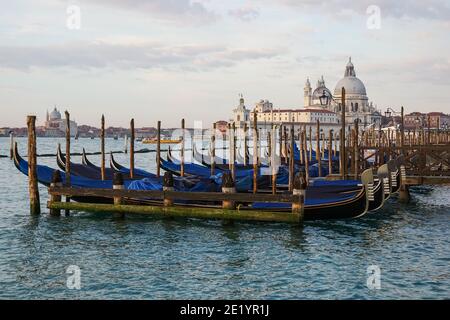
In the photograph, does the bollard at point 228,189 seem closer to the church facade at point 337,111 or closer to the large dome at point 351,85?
the church facade at point 337,111

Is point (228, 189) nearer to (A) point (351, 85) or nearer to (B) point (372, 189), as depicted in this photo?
(B) point (372, 189)

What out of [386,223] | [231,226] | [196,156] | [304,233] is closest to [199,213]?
[231,226]

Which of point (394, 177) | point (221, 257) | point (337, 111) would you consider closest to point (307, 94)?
point (337, 111)

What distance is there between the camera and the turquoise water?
906 centimetres

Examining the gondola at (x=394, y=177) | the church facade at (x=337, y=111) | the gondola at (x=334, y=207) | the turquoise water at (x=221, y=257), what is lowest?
the turquoise water at (x=221, y=257)

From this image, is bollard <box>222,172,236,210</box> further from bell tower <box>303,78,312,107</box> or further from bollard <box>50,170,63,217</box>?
bell tower <box>303,78,312,107</box>

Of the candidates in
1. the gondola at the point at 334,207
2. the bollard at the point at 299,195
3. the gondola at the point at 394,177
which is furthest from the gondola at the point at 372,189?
the bollard at the point at 299,195

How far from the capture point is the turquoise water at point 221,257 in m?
9.06

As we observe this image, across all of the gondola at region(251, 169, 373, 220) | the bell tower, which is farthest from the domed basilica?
the gondola at region(251, 169, 373, 220)

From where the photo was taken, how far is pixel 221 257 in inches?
442

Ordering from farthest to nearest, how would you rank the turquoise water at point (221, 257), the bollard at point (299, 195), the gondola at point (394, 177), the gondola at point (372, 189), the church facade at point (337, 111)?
the church facade at point (337, 111) → the gondola at point (394, 177) → the gondola at point (372, 189) → the bollard at point (299, 195) → the turquoise water at point (221, 257)
